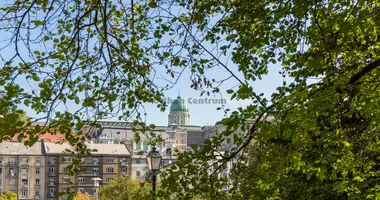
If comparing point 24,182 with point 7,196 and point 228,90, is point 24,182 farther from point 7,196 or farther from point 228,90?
point 228,90

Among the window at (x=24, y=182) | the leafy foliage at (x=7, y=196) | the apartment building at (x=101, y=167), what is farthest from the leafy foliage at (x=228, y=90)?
the window at (x=24, y=182)

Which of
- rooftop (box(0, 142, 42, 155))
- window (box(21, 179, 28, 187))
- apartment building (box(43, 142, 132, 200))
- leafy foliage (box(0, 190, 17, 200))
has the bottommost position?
leafy foliage (box(0, 190, 17, 200))

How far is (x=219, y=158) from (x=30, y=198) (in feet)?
191

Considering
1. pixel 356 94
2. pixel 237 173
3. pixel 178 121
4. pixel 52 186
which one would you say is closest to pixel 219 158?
pixel 237 173

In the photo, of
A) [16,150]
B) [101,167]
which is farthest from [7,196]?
[101,167]

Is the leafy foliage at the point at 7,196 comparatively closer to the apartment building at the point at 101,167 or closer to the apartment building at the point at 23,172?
the apartment building at the point at 101,167

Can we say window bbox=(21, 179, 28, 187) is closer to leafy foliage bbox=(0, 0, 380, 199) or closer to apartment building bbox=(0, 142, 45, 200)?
apartment building bbox=(0, 142, 45, 200)

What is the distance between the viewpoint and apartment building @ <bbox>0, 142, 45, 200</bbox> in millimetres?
59406

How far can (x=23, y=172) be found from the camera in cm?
5984

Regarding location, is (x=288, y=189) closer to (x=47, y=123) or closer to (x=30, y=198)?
(x=47, y=123)

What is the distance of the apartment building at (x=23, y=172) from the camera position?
59406mm

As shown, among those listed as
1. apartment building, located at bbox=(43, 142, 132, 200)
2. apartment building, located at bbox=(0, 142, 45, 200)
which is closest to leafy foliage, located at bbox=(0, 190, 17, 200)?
apartment building, located at bbox=(43, 142, 132, 200)

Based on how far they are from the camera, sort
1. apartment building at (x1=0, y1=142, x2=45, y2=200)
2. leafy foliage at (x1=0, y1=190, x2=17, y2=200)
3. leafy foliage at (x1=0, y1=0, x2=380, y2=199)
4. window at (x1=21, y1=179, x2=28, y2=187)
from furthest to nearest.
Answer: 1. window at (x1=21, y1=179, x2=28, y2=187)
2. apartment building at (x1=0, y1=142, x2=45, y2=200)
3. leafy foliage at (x1=0, y1=190, x2=17, y2=200)
4. leafy foliage at (x1=0, y1=0, x2=380, y2=199)

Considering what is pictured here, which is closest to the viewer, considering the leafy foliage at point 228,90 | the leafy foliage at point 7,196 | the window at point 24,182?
the leafy foliage at point 228,90
